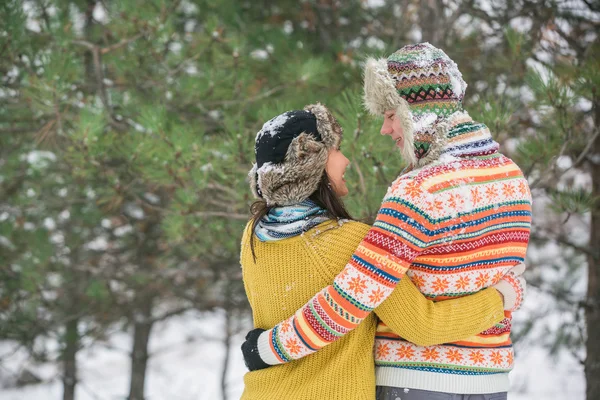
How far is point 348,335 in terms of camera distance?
1710 mm

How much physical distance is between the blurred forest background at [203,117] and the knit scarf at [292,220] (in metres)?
1.05

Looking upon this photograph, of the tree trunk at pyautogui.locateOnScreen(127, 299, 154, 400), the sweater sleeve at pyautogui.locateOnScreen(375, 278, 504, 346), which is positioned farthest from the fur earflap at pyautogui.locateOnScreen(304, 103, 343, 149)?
the tree trunk at pyautogui.locateOnScreen(127, 299, 154, 400)

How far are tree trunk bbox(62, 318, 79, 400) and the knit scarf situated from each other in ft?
14.3

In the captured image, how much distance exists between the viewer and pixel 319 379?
170 cm

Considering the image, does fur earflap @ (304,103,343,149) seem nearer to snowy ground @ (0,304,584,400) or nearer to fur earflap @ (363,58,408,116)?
fur earflap @ (363,58,408,116)

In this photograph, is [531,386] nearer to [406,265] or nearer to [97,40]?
[97,40]

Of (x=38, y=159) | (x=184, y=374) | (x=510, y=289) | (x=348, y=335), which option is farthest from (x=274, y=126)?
(x=184, y=374)

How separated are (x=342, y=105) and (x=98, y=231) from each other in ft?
13.0

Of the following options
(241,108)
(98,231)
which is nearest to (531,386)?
(98,231)

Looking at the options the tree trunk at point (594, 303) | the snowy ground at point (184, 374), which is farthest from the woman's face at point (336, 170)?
the snowy ground at point (184, 374)

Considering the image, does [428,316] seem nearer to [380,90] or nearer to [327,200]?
[327,200]

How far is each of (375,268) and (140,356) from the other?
18.1 ft

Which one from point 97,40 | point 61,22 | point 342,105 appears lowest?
point 342,105

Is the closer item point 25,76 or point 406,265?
point 406,265
